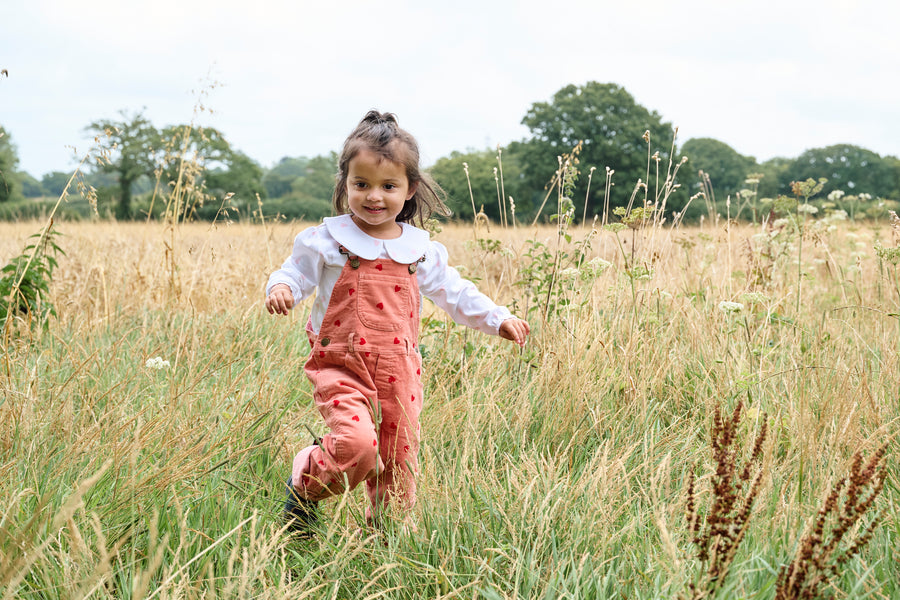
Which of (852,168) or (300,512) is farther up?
(852,168)

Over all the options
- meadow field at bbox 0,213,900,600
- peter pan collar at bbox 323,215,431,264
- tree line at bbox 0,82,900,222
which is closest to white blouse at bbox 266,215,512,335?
peter pan collar at bbox 323,215,431,264

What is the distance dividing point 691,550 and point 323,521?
1028 millimetres

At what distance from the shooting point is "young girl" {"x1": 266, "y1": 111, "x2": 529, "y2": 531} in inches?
78.9

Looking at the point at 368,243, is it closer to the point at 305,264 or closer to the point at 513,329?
the point at 305,264

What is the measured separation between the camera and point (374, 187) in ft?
6.97

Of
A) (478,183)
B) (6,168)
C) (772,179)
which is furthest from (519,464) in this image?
(772,179)

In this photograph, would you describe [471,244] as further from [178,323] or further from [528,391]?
[178,323]

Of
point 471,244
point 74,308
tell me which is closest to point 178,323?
point 74,308

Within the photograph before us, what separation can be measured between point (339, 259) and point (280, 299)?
28 cm

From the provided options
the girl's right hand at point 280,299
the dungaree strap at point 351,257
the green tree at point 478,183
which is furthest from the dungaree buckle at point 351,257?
the green tree at point 478,183

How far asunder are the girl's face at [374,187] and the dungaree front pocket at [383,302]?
0.63 ft

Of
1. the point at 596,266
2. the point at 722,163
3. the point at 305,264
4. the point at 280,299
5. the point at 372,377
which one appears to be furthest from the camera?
the point at 722,163

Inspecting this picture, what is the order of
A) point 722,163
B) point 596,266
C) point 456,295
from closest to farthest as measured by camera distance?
point 456,295
point 596,266
point 722,163

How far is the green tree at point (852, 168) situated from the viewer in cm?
4294
